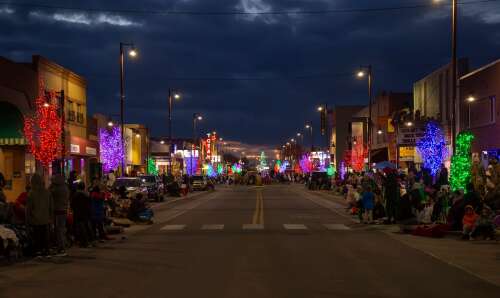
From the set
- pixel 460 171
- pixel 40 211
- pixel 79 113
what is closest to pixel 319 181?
pixel 79 113

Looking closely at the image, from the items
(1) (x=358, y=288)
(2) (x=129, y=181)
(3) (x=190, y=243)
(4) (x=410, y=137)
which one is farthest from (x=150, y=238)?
(4) (x=410, y=137)

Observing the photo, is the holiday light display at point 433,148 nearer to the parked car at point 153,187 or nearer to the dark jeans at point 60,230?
the parked car at point 153,187

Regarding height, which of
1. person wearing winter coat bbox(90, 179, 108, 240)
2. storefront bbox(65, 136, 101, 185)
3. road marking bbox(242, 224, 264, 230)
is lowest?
road marking bbox(242, 224, 264, 230)

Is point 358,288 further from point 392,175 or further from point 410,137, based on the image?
point 410,137

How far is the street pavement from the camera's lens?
1177 centimetres

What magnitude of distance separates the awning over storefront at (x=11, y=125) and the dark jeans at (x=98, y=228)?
60.7 feet

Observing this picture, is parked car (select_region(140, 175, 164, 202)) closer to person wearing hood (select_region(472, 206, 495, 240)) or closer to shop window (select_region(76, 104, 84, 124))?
shop window (select_region(76, 104, 84, 124))

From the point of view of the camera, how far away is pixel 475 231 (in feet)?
67.7

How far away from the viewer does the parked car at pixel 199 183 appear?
264 ft

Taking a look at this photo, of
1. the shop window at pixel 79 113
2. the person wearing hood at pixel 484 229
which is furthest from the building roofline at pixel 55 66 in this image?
the person wearing hood at pixel 484 229

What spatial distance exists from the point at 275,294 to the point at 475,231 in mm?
11205

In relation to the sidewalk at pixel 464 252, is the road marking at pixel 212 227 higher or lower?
higher

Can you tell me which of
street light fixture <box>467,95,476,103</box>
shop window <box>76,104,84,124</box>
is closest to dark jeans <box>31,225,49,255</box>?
street light fixture <box>467,95,476,103</box>

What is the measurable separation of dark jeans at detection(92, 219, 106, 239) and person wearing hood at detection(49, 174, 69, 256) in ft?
9.31
